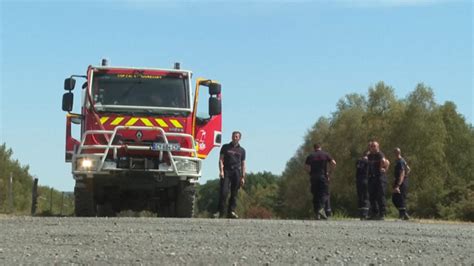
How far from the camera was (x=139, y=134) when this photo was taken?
635 inches

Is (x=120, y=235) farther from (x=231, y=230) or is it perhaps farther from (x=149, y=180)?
(x=149, y=180)

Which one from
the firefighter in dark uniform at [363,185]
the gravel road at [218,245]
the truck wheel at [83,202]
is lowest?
the gravel road at [218,245]

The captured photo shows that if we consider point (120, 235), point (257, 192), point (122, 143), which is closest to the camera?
point (120, 235)

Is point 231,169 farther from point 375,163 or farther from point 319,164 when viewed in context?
point 375,163

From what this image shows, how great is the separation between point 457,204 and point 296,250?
35.2 m

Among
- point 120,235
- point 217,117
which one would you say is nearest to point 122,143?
point 217,117

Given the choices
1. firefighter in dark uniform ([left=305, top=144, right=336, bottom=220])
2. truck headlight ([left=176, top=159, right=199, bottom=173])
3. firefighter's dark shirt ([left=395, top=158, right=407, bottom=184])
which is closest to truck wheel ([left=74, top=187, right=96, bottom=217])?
truck headlight ([left=176, top=159, right=199, bottom=173])

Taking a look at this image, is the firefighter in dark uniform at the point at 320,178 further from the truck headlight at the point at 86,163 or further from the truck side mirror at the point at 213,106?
the truck headlight at the point at 86,163

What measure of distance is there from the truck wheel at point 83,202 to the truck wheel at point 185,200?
5.68 ft

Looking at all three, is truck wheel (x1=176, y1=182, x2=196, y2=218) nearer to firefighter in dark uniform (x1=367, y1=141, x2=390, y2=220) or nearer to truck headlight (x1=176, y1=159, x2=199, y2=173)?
truck headlight (x1=176, y1=159, x2=199, y2=173)

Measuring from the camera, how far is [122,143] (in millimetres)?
16031

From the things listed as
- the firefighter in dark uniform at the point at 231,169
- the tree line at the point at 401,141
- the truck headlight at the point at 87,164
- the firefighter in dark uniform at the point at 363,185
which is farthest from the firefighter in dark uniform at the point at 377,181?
the tree line at the point at 401,141

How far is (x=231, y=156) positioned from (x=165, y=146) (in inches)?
78.7

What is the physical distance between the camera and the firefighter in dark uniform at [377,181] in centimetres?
1845
